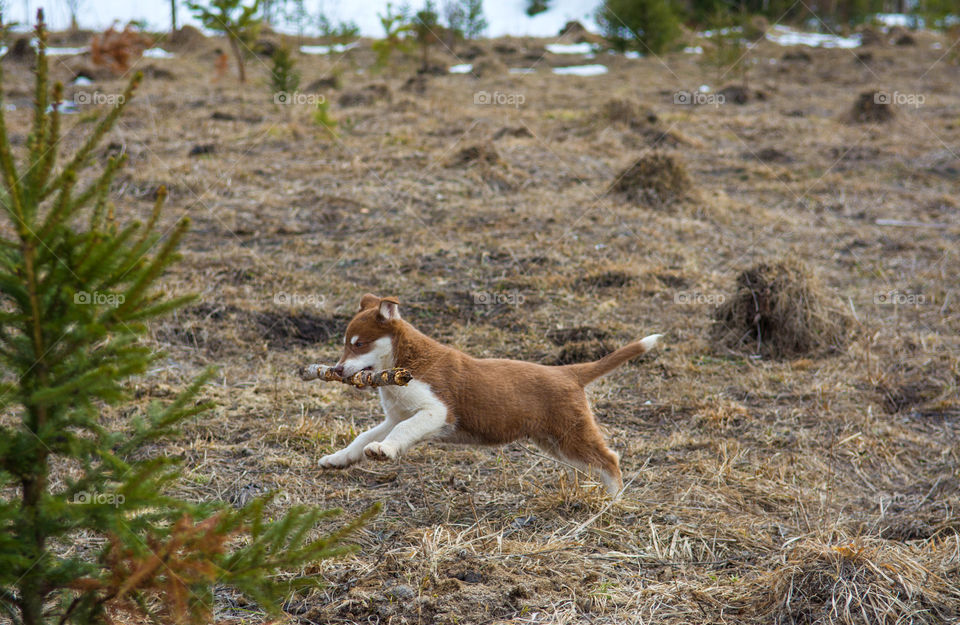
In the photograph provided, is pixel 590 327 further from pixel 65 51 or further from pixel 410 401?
pixel 65 51

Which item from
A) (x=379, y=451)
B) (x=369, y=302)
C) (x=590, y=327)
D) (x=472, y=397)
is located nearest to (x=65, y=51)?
(x=590, y=327)

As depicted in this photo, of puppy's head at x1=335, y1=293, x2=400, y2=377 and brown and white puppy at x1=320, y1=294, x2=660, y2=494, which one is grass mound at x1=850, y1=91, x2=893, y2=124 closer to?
brown and white puppy at x1=320, y1=294, x2=660, y2=494

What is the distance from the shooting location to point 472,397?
4.34 metres

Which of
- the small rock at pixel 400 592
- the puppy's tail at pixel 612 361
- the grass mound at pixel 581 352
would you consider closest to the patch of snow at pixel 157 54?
the grass mound at pixel 581 352

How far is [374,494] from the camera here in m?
4.55

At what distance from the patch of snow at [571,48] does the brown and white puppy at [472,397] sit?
20838mm

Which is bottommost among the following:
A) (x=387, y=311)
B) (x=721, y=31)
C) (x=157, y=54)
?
(x=387, y=311)

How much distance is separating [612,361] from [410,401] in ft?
3.73

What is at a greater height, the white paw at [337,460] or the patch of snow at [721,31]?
the patch of snow at [721,31]

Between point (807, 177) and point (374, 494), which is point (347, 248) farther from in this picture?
point (807, 177)

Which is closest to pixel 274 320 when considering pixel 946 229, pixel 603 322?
pixel 603 322

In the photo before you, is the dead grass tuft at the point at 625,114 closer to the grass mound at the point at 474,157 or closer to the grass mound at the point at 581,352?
the grass mound at the point at 474,157

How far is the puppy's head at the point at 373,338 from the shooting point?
14.3 ft

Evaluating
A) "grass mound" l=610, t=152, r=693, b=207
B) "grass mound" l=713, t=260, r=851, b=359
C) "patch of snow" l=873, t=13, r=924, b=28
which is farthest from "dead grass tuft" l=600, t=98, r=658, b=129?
"patch of snow" l=873, t=13, r=924, b=28
